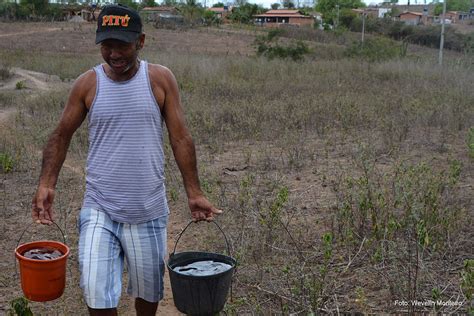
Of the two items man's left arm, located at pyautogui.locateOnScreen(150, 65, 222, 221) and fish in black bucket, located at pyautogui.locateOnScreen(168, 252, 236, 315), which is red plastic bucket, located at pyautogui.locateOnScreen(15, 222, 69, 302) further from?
man's left arm, located at pyautogui.locateOnScreen(150, 65, 222, 221)

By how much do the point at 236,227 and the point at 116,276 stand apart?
211cm

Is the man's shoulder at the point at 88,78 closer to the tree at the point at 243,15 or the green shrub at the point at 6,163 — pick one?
the green shrub at the point at 6,163

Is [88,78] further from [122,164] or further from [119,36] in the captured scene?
[122,164]

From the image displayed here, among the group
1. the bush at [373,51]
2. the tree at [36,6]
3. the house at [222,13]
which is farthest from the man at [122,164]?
the house at [222,13]

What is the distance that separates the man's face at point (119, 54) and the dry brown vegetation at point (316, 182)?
1.36 m

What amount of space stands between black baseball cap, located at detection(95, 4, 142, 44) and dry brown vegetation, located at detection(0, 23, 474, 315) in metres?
1.46

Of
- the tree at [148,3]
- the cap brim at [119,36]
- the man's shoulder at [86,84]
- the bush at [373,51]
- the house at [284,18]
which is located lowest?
the bush at [373,51]

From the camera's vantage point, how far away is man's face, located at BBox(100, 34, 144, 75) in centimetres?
254

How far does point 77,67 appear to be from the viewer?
1634 centimetres

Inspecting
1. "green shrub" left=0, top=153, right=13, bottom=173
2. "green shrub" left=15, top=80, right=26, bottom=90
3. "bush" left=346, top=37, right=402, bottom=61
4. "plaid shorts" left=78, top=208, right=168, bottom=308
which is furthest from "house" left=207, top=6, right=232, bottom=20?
"plaid shorts" left=78, top=208, right=168, bottom=308

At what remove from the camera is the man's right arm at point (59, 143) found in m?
2.63

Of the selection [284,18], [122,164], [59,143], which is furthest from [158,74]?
[284,18]

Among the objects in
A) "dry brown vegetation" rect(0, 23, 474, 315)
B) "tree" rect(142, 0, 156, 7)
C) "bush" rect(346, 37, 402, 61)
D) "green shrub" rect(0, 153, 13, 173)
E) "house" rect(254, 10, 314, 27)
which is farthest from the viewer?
"house" rect(254, 10, 314, 27)

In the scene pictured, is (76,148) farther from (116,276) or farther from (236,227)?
(116,276)
